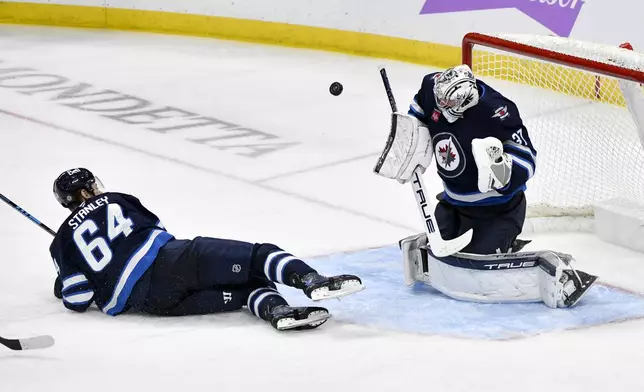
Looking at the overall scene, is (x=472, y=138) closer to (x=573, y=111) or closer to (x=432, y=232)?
(x=432, y=232)

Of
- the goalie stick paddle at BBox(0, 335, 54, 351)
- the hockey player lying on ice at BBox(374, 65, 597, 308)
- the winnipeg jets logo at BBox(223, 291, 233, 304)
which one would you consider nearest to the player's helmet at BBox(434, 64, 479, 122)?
the hockey player lying on ice at BBox(374, 65, 597, 308)

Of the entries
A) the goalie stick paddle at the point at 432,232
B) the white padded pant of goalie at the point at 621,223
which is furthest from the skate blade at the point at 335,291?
the white padded pant of goalie at the point at 621,223

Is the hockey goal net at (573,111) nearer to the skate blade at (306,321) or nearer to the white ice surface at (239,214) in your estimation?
the white ice surface at (239,214)

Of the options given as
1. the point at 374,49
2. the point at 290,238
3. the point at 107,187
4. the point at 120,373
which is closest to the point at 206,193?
the point at 107,187

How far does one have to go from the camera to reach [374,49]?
786cm

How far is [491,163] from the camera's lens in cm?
350

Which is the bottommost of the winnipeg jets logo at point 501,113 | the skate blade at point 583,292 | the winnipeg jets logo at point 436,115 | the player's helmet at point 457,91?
the skate blade at point 583,292

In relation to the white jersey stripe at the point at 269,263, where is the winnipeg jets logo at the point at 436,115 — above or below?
above

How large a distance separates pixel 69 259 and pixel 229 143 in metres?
2.59

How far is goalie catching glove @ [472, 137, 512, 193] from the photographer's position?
349cm

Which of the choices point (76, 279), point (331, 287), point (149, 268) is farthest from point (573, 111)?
point (76, 279)

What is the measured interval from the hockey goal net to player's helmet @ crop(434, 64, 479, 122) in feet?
1.99

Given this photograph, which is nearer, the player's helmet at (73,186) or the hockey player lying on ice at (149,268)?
the hockey player lying on ice at (149,268)

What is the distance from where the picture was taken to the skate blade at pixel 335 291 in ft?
10.6
